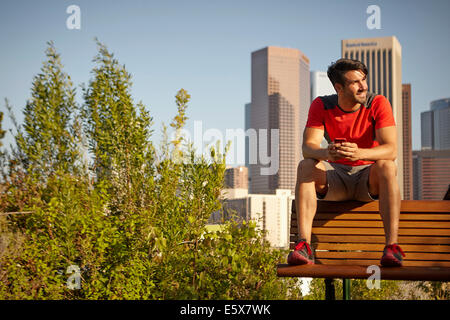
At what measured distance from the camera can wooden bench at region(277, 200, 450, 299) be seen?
275cm

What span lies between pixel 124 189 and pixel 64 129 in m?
1.32

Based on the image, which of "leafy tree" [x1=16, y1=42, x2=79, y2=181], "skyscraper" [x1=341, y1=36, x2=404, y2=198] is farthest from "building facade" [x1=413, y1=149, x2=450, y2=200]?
"leafy tree" [x1=16, y1=42, x2=79, y2=181]

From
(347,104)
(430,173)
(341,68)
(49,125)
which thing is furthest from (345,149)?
(430,173)

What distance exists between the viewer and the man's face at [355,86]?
2.72 meters

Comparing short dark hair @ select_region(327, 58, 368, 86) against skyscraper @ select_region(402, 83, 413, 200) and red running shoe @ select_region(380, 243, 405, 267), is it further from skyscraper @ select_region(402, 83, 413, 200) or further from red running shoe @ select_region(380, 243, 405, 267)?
skyscraper @ select_region(402, 83, 413, 200)

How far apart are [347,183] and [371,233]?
377mm

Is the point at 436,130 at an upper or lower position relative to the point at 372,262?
upper

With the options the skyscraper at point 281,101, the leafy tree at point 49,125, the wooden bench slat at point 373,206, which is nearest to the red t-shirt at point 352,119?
the wooden bench slat at point 373,206

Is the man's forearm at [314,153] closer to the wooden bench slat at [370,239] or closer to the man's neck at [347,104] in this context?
the man's neck at [347,104]

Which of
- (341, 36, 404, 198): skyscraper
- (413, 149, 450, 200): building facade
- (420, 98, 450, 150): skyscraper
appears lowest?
(413, 149, 450, 200): building facade

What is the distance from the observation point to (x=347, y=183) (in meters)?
2.76

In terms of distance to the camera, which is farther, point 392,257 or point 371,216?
point 371,216

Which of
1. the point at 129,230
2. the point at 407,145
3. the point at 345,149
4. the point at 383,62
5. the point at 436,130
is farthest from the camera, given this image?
the point at 436,130

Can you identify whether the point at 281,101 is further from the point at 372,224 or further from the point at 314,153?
the point at 314,153
